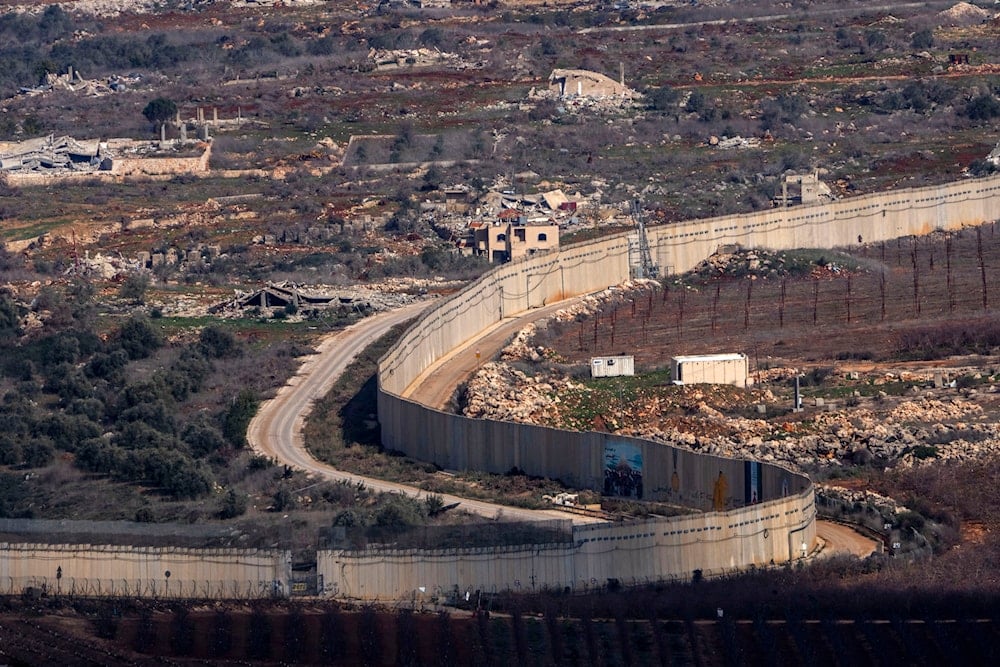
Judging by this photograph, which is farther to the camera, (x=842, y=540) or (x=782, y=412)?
(x=782, y=412)

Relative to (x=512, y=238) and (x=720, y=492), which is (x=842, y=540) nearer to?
(x=720, y=492)

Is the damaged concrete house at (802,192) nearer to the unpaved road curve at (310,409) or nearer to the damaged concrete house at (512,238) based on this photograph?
the damaged concrete house at (512,238)

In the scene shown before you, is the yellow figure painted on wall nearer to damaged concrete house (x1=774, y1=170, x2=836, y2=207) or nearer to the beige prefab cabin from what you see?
the beige prefab cabin

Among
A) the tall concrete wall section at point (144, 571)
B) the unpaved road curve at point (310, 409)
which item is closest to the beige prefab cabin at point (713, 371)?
the unpaved road curve at point (310, 409)

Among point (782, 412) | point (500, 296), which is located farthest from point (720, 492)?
point (500, 296)

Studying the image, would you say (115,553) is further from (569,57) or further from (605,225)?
(569,57)

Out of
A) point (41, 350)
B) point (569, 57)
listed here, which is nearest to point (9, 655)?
point (41, 350)
